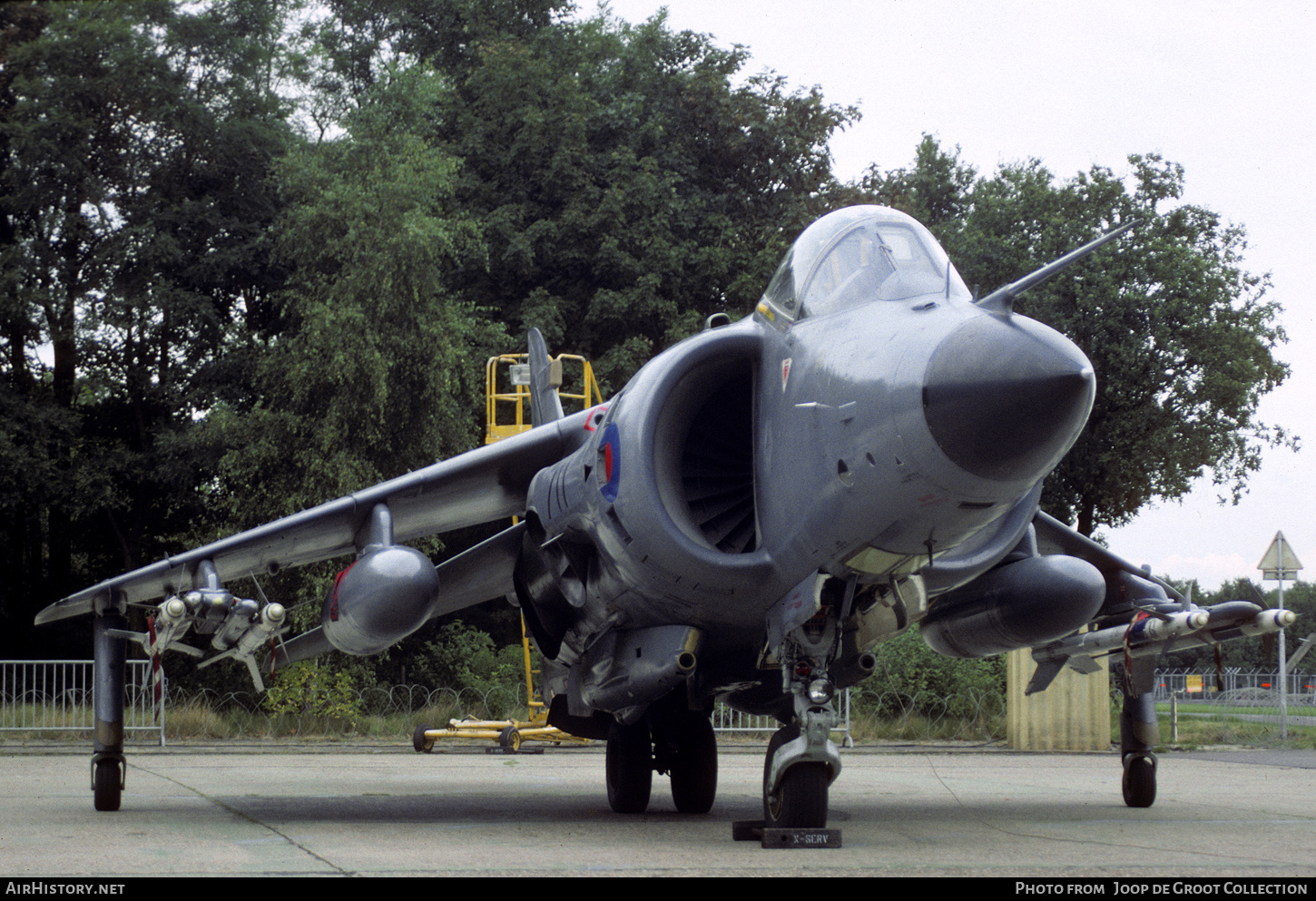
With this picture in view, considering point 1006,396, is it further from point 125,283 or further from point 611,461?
point 125,283

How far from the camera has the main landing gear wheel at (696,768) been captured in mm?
10000

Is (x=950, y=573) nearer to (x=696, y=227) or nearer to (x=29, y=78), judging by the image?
(x=29, y=78)

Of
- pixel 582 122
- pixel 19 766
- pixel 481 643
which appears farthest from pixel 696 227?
pixel 19 766

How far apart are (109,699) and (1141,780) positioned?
8050 mm

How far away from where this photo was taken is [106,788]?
9648mm

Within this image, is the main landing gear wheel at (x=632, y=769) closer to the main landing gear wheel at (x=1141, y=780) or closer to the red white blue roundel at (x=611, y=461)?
the red white blue roundel at (x=611, y=461)

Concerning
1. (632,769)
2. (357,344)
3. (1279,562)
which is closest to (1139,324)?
(1279,562)

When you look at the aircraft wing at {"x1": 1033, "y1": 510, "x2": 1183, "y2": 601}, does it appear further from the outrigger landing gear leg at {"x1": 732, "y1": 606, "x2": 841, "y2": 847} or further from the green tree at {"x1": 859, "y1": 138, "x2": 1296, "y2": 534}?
the green tree at {"x1": 859, "y1": 138, "x2": 1296, "y2": 534}

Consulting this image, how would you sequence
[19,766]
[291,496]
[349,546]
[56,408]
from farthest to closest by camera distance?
[56,408]
[291,496]
[19,766]
[349,546]

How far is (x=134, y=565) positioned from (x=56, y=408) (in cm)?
407

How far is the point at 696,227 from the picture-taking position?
3002 cm

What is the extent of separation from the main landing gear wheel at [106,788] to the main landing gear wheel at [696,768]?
167 inches

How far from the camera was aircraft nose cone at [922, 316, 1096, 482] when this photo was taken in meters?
5.52

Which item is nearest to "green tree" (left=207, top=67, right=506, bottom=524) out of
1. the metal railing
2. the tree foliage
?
the tree foliage
